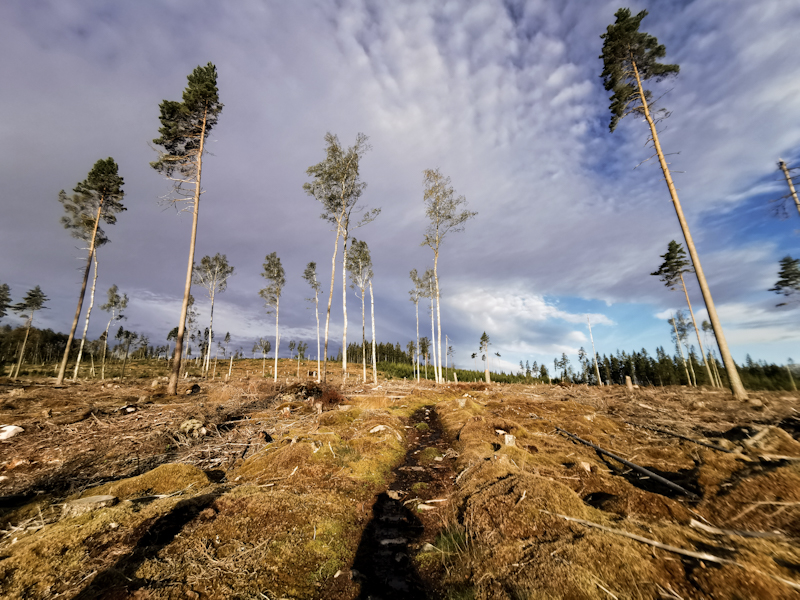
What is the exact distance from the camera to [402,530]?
5395mm

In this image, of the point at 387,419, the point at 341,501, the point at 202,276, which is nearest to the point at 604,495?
the point at 341,501

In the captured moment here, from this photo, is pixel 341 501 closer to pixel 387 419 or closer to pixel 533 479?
pixel 533 479

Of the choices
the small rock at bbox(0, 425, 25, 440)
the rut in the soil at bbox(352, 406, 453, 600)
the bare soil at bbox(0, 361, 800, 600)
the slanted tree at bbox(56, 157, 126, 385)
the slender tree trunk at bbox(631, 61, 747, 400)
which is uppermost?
the slanted tree at bbox(56, 157, 126, 385)

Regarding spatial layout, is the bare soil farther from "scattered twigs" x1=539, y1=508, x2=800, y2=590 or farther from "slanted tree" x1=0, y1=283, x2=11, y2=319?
"slanted tree" x1=0, y1=283, x2=11, y2=319

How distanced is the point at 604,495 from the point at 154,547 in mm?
6458

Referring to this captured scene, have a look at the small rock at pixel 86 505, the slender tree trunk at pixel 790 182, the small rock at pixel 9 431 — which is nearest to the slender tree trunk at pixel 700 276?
the slender tree trunk at pixel 790 182

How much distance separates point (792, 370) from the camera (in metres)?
25.8

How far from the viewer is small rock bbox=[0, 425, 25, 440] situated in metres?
7.35

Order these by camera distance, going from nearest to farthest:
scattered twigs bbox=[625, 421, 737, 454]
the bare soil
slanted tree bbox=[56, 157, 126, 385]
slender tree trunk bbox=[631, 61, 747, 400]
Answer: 1. the bare soil
2. scattered twigs bbox=[625, 421, 737, 454]
3. slender tree trunk bbox=[631, 61, 747, 400]
4. slanted tree bbox=[56, 157, 126, 385]

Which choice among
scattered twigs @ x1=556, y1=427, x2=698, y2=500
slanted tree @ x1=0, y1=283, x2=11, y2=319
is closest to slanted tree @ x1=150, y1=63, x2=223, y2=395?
scattered twigs @ x1=556, y1=427, x2=698, y2=500

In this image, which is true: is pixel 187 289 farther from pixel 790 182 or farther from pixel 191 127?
pixel 790 182

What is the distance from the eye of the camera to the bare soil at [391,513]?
2.81 metres

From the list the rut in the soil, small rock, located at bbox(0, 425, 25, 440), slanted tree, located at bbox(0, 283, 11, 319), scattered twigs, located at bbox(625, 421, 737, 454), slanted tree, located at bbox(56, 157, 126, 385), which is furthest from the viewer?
slanted tree, located at bbox(0, 283, 11, 319)

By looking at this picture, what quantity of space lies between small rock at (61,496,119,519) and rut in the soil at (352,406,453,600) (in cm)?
372
